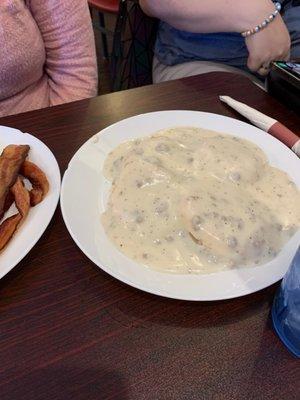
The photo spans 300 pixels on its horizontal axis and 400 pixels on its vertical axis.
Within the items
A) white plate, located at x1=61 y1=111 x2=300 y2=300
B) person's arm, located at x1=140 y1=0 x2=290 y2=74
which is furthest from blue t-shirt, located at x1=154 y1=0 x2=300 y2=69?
white plate, located at x1=61 y1=111 x2=300 y2=300

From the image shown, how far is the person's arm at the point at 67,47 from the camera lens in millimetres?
916

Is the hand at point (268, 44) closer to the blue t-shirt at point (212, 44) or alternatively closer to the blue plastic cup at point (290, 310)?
the blue t-shirt at point (212, 44)

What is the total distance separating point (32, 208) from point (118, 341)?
0.27 meters

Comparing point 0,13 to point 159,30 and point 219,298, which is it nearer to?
point 159,30

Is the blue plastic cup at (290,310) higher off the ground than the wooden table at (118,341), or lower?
higher

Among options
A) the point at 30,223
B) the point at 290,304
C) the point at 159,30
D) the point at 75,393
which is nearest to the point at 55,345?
the point at 75,393

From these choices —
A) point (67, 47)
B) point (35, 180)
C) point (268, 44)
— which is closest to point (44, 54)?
point (67, 47)

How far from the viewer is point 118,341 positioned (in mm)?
509

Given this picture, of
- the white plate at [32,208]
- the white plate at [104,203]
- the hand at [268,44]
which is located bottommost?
the white plate at [32,208]

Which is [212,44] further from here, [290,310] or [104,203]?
[290,310]

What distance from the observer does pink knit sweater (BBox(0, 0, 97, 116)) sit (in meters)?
0.86

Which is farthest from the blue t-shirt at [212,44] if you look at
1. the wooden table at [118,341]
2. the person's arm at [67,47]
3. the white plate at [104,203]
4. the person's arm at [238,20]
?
the wooden table at [118,341]

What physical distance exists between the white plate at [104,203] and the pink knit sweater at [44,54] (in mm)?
297

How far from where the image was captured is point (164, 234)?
0.61 m
